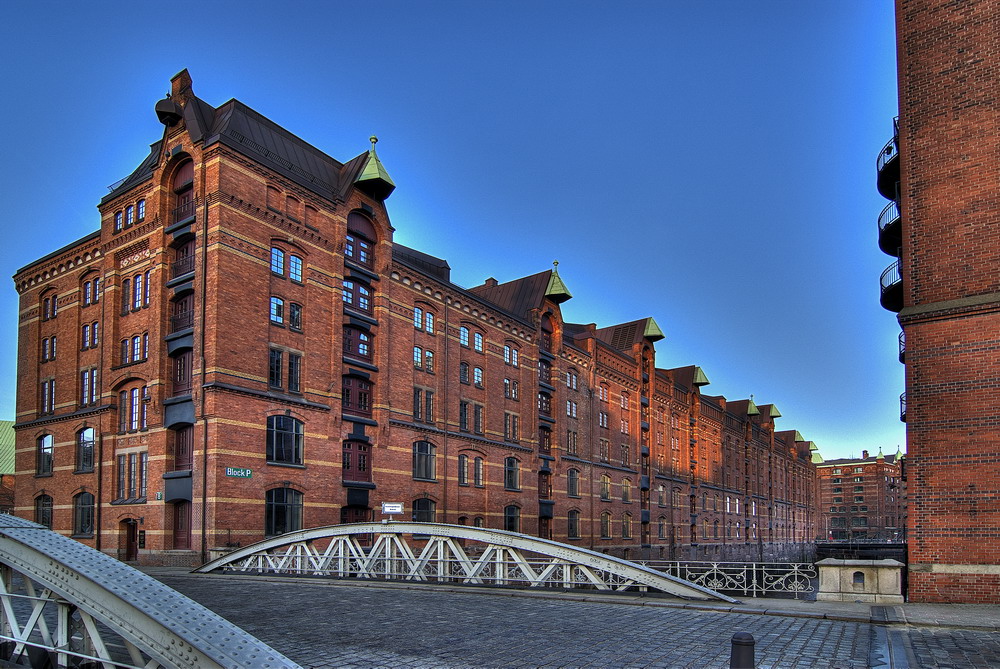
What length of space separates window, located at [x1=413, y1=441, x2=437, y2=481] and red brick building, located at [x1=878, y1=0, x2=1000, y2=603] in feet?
77.1

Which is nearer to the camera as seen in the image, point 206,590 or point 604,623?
point 604,623

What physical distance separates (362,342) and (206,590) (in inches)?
690

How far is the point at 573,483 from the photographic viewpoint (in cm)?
5016

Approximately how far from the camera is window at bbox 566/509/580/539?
49.1 m

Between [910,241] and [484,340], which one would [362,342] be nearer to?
[484,340]

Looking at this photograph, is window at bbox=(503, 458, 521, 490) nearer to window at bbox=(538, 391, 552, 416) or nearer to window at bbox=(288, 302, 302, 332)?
window at bbox=(538, 391, 552, 416)

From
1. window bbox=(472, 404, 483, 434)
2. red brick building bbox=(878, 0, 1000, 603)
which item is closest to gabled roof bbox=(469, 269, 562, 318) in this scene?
window bbox=(472, 404, 483, 434)

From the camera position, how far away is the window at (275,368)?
30061mm

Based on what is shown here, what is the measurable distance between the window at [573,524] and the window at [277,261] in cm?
2617

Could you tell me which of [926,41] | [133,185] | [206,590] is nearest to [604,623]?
[206,590]

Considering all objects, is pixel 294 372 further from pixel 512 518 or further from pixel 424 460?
pixel 512 518

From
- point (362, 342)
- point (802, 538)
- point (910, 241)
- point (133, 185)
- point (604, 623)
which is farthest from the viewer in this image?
point (802, 538)

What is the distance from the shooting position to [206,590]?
18.1m

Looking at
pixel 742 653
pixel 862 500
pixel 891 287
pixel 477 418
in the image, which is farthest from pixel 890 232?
pixel 862 500
